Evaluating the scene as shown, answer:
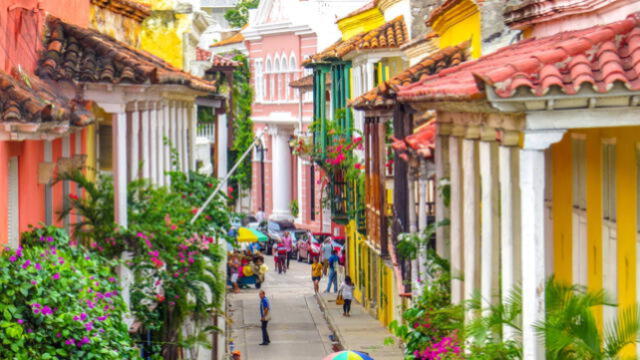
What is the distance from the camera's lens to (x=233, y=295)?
4331 cm

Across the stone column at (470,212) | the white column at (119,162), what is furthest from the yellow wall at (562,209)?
the white column at (119,162)

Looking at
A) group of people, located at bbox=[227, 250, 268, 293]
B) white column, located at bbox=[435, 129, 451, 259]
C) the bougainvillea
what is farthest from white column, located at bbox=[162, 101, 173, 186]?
group of people, located at bbox=[227, 250, 268, 293]

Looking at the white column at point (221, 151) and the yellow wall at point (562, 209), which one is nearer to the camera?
the yellow wall at point (562, 209)

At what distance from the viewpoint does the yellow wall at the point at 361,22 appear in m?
36.4

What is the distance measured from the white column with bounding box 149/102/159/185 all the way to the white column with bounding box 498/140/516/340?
10.4 meters

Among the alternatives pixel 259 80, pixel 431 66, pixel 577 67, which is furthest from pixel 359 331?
pixel 259 80

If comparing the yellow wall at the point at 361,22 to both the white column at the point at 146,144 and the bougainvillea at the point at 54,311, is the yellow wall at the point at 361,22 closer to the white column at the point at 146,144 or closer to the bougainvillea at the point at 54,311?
the white column at the point at 146,144

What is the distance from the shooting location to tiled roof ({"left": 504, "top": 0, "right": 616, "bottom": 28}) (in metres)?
13.7

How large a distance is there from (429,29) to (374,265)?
708 centimetres

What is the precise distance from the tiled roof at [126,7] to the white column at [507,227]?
1043 cm

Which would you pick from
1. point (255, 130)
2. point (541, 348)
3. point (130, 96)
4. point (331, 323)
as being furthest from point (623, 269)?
point (255, 130)

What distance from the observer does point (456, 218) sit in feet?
52.6

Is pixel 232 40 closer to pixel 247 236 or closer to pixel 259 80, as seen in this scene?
pixel 259 80

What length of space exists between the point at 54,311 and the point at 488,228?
3.88 meters
